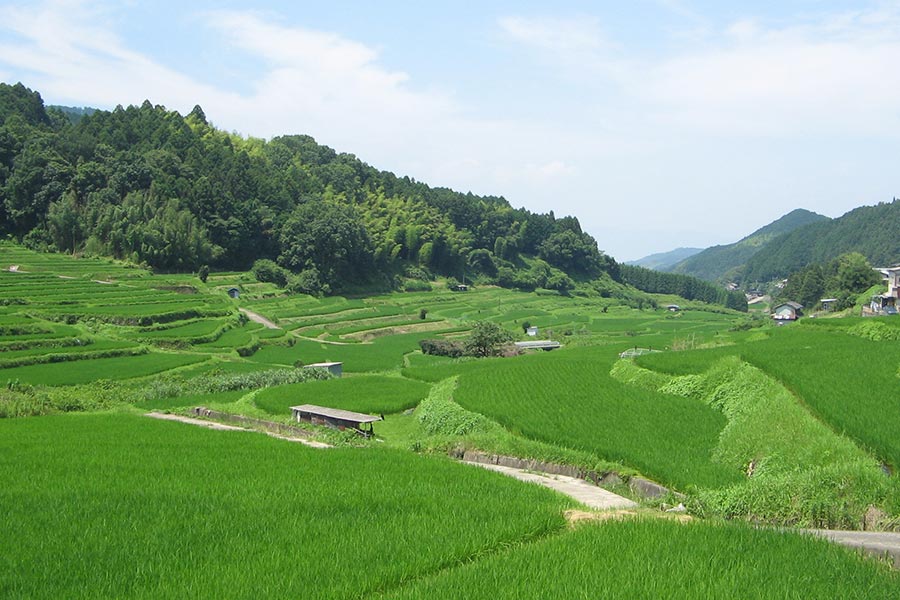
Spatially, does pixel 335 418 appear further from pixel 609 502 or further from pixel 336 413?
pixel 609 502

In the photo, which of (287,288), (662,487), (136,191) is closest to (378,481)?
(662,487)

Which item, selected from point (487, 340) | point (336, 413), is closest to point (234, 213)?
point (487, 340)

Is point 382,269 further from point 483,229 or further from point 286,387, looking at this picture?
point 286,387

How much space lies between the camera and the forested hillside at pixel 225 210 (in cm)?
5869

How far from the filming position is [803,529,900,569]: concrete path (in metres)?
6.37

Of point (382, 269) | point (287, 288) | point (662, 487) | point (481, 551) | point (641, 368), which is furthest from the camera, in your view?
point (382, 269)

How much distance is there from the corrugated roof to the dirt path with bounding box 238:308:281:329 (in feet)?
95.6

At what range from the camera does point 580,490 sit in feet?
35.7

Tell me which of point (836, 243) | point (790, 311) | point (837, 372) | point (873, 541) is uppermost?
point (836, 243)

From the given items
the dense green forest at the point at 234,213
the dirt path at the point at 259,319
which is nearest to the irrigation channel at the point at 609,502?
the dirt path at the point at 259,319

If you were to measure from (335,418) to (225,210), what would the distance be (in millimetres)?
53242

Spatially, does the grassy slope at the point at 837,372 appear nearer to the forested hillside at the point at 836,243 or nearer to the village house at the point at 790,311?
the village house at the point at 790,311

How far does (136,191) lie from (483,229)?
47.4m

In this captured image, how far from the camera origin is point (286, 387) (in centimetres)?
2367
